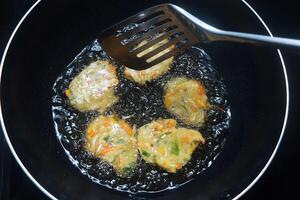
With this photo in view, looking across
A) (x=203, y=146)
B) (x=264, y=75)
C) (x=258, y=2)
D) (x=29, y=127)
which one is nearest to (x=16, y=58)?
(x=29, y=127)

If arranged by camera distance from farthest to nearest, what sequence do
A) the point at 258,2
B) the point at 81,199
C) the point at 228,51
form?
the point at 258,2 < the point at 228,51 < the point at 81,199

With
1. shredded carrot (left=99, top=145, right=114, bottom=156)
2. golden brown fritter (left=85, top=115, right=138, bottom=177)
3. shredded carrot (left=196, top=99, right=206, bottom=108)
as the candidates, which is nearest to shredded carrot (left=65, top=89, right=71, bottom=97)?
golden brown fritter (left=85, top=115, right=138, bottom=177)

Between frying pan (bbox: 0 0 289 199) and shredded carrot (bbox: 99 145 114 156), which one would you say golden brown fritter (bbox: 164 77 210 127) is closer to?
frying pan (bbox: 0 0 289 199)

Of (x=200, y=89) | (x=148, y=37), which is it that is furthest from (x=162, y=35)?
(x=200, y=89)

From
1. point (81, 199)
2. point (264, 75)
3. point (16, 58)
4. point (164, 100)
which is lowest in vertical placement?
point (81, 199)

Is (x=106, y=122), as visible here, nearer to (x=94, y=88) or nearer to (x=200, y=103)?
(x=94, y=88)

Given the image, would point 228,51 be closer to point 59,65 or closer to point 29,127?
point 59,65
